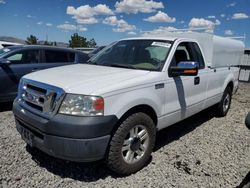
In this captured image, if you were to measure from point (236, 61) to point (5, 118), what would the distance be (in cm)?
600

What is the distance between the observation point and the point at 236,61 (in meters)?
6.69

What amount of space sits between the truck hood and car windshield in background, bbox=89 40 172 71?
0.94 ft

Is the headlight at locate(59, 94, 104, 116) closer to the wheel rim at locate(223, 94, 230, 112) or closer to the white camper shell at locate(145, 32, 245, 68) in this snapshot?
the white camper shell at locate(145, 32, 245, 68)

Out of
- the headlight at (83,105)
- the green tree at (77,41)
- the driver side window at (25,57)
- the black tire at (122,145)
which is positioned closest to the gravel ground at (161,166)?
the black tire at (122,145)

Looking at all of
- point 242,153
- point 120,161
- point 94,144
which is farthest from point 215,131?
point 94,144

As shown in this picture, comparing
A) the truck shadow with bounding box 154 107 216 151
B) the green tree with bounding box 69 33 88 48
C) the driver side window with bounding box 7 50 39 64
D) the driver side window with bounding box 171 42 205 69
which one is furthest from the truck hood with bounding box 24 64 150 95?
the green tree with bounding box 69 33 88 48

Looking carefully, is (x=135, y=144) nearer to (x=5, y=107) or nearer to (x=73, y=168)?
(x=73, y=168)

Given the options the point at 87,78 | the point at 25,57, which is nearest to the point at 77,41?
the point at 25,57

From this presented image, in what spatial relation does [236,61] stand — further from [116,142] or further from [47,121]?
[47,121]

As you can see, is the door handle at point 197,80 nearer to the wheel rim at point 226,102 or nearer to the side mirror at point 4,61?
the wheel rim at point 226,102

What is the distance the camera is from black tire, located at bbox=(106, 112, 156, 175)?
2.84 meters

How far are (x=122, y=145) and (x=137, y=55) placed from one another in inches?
65.2

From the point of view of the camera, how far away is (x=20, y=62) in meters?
6.17

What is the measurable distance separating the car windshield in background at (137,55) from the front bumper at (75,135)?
4.14ft
